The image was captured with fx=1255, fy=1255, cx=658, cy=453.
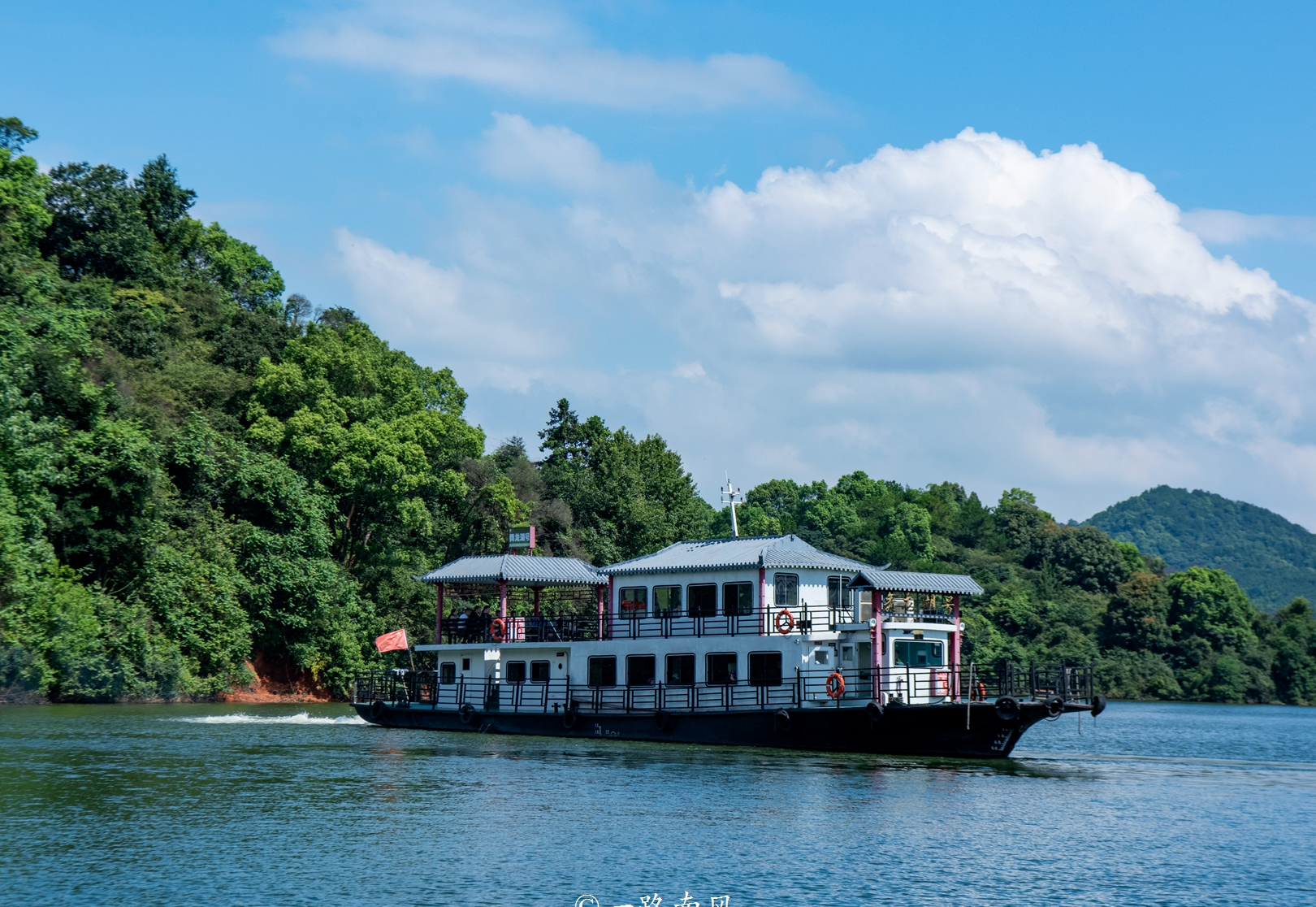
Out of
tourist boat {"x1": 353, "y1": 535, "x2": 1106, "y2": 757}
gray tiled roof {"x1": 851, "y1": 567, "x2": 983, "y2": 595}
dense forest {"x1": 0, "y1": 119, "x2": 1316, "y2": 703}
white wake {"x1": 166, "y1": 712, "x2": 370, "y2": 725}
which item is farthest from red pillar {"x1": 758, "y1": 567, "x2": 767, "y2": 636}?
dense forest {"x1": 0, "y1": 119, "x2": 1316, "y2": 703}

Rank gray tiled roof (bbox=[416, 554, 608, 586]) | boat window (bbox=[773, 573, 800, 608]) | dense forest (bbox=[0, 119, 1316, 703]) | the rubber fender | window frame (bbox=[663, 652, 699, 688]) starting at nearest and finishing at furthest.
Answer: the rubber fender < boat window (bbox=[773, 573, 800, 608]) < window frame (bbox=[663, 652, 699, 688]) < gray tiled roof (bbox=[416, 554, 608, 586]) < dense forest (bbox=[0, 119, 1316, 703])

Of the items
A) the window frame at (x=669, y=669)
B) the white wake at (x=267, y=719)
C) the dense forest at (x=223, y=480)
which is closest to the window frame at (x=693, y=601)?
the window frame at (x=669, y=669)

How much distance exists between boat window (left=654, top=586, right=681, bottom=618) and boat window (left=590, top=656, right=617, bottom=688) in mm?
1934

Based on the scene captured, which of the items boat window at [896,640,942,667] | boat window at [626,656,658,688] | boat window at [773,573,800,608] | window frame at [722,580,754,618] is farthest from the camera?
boat window at [626,656,658,688]

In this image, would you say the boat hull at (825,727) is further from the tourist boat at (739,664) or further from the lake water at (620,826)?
the lake water at (620,826)

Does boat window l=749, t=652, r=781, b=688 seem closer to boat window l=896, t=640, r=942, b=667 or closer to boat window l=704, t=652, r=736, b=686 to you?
boat window l=704, t=652, r=736, b=686

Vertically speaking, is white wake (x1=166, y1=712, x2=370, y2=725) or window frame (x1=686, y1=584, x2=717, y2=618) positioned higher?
window frame (x1=686, y1=584, x2=717, y2=618)

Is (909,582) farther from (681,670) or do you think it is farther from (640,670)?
(640,670)

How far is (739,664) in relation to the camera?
34.6 m

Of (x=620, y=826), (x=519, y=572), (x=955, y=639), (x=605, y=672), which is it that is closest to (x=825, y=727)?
(x=955, y=639)

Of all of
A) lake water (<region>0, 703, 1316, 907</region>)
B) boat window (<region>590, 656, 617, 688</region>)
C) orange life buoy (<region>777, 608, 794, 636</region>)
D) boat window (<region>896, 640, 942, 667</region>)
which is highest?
orange life buoy (<region>777, 608, 794, 636</region>)

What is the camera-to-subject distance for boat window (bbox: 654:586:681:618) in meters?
36.8

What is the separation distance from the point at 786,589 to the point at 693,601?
2885mm

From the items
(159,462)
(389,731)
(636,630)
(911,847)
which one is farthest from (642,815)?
(159,462)
